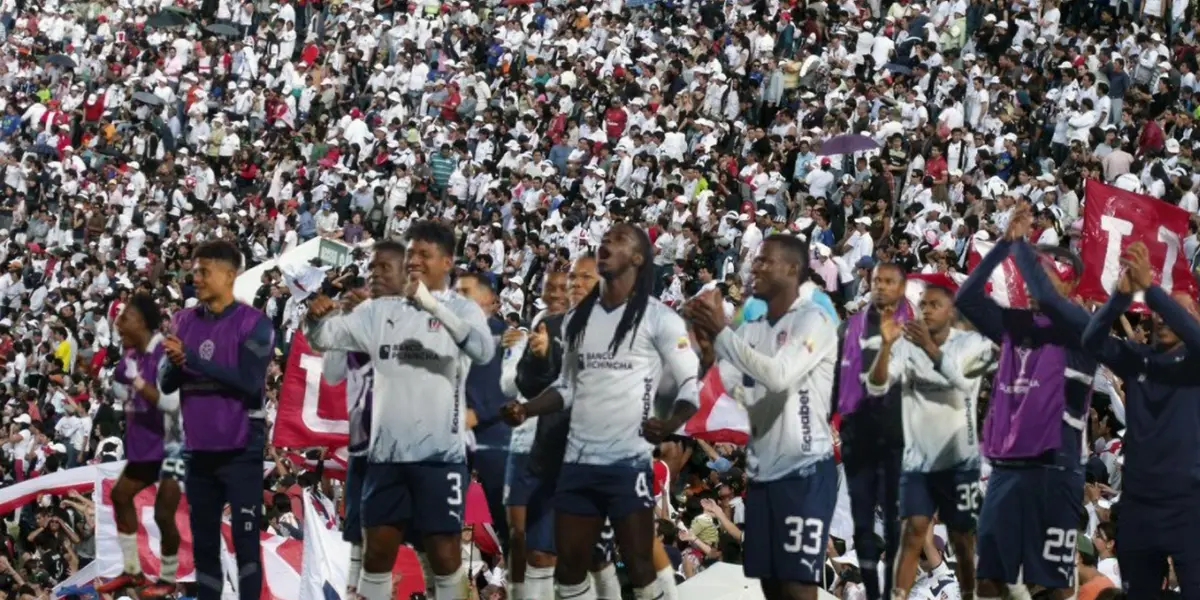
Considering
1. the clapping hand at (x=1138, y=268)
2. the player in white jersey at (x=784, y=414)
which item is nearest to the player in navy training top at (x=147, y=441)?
the player in white jersey at (x=784, y=414)

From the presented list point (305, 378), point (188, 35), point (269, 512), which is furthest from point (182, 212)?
point (305, 378)

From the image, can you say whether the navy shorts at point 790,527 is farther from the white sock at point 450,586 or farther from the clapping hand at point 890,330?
the white sock at point 450,586

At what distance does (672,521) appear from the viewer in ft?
50.9

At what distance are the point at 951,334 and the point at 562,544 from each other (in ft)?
8.79

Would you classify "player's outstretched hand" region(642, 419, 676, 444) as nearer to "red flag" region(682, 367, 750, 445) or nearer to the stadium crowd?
the stadium crowd

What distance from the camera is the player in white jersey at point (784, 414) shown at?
973 centimetres

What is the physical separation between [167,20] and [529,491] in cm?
3520

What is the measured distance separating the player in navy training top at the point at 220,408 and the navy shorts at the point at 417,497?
1215 mm

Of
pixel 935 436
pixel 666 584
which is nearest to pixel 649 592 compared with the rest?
pixel 666 584

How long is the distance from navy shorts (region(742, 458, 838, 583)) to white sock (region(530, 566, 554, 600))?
132 cm

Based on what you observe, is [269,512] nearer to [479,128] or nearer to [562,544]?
[562,544]

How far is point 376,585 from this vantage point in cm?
1073

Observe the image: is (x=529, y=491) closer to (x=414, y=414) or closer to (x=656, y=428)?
Result: (x=414, y=414)

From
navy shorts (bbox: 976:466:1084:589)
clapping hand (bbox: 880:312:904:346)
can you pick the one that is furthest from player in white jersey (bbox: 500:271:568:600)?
navy shorts (bbox: 976:466:1084:589)
